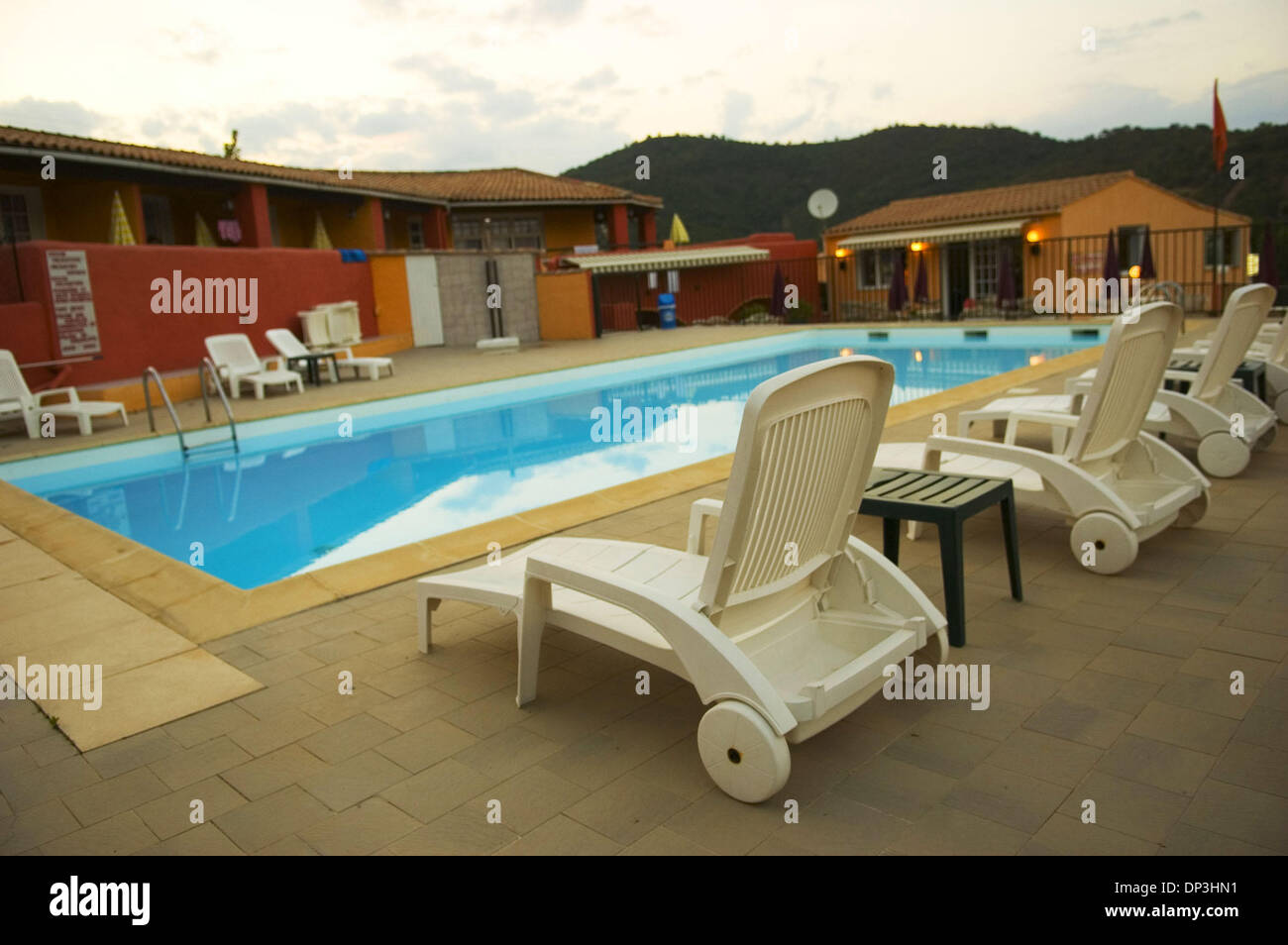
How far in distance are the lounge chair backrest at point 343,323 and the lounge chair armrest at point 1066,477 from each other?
1334 centimetres

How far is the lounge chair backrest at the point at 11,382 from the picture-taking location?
972cm

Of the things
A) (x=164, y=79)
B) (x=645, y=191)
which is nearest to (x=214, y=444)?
(x=164, y=79)

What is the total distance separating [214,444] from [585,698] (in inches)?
321

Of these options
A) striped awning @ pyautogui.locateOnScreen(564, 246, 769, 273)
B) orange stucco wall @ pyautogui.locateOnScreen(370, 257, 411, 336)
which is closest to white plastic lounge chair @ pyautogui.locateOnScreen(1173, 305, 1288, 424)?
orange stucco wall @ pyautogui.locateOnScreen(370, 257, 411, 336)

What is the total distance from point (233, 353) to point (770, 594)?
12.2 metres

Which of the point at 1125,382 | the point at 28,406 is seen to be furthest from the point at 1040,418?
the point at 28,406

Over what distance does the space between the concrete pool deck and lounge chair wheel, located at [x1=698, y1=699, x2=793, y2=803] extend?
2.3 inches

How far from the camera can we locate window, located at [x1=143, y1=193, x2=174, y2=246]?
17.7 metres

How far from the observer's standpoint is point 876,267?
25.8 metres

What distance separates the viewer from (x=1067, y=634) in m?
3.06

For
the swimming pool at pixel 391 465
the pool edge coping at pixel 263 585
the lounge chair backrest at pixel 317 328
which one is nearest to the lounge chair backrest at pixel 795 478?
the pool edge coping at pixel 263 585

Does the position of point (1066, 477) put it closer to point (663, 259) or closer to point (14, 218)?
point (14, 218)

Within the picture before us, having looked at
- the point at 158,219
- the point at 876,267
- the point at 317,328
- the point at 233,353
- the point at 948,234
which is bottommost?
the point at 233,353
